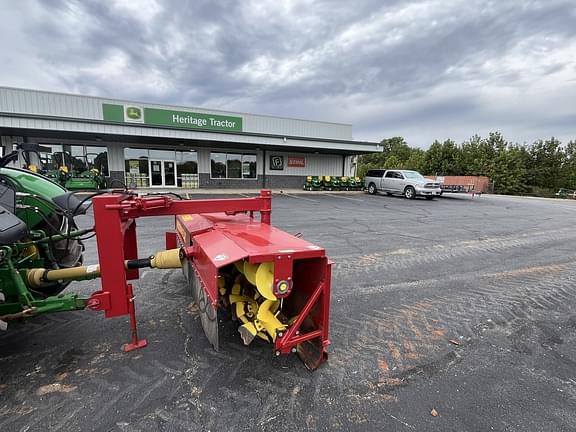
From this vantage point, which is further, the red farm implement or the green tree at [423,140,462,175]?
the green tree at [423,140,462,175]

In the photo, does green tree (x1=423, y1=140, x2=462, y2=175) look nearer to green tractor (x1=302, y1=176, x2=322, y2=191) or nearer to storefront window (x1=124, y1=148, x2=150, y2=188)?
green tractor (x1=302, y1=176, x2=322, y2=191)

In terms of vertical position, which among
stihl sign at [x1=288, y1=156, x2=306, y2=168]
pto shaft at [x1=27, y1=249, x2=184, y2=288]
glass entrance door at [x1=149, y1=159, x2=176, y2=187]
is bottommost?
pto shaft at [x1=27, y1=249, x2=184, y2=288]

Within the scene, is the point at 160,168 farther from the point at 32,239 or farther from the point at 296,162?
the point at 32,239

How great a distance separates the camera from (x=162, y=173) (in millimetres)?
21125

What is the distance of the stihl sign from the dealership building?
0.08 meters

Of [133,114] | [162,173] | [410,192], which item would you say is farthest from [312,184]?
[133,114]

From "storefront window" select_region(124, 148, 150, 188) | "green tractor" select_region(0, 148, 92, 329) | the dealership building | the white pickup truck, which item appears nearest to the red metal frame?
"green tractor" select_region(0, 148, 92, 329)

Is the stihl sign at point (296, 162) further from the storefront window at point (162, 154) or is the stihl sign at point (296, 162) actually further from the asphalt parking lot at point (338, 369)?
the asphalt parking lot at point (338, 369)

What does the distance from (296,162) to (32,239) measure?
23350 mm

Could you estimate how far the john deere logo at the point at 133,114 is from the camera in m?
19.5

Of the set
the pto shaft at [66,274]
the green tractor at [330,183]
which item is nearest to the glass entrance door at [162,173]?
the green tractor at [330,183]

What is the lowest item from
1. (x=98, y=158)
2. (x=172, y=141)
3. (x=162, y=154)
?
(x=98, y=158)

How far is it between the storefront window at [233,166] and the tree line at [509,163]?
32024 millimetres

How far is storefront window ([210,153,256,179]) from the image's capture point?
22.7 meters
